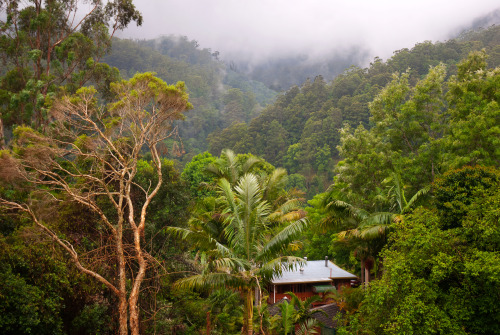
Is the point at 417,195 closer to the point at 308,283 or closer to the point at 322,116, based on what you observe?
the point at 308,283

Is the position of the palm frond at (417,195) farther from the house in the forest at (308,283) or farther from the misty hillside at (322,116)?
the misty hillside at (322,116)

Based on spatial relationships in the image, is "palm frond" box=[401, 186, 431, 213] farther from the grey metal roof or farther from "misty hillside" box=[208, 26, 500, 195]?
"misty hillside" box=[208, 26, 500, 195]

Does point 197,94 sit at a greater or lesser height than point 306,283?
greater

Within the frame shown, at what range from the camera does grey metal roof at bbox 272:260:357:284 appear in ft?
59.6

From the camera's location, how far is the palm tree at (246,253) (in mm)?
8766

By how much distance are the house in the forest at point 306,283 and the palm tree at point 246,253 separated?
8522 mm

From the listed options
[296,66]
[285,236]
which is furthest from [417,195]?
[296,66]

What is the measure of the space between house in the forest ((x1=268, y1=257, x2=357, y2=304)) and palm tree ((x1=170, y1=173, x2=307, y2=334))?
28.0ft

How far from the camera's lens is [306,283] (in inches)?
736

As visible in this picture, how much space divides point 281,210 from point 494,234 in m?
7.11

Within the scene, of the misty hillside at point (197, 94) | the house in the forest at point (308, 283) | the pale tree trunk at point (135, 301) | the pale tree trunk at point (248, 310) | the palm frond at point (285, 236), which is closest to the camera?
the pale tree trunk at point (135, 301)

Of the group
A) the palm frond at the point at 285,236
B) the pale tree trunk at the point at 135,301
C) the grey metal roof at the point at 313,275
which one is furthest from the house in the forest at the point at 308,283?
the pale tree trunk at the point at 135,301

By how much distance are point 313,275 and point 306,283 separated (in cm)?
74

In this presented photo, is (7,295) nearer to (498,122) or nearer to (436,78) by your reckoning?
(498,122)
